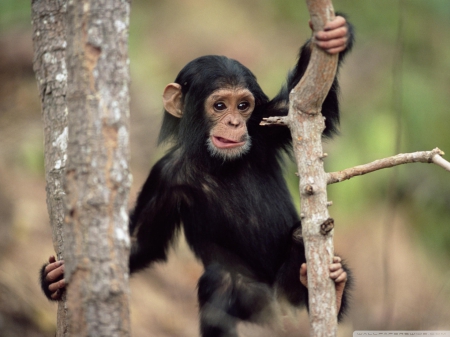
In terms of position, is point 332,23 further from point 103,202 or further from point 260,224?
point 260,224

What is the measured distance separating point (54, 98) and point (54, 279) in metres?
1.28

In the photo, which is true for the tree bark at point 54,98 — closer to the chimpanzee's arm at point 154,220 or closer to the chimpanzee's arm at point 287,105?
the chimpanzee's arm at point 154,220

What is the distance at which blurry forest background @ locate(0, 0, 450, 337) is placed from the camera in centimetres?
810

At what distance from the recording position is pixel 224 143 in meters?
4.23

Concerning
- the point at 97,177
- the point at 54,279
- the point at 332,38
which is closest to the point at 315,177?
the point at 332,38

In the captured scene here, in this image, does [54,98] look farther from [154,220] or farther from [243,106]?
[243,106]

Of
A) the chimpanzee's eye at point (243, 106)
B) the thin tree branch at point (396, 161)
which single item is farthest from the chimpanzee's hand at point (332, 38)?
the chimpanzee's eye at point (243, 106)

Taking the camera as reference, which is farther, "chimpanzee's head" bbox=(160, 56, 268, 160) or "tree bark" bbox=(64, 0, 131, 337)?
"chimpanzee's head" bbox=(160, 56, 268, 160)

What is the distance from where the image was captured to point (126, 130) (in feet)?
8.42

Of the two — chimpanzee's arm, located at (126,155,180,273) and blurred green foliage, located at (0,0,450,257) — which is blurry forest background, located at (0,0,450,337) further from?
chimpanzee's arm, located at (126,155,180,273)

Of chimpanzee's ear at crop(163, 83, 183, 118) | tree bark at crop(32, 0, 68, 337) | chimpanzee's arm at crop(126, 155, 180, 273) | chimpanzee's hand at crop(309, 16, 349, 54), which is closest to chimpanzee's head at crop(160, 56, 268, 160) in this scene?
chimpanzee's ear at crop(163, 83, 183, 118)

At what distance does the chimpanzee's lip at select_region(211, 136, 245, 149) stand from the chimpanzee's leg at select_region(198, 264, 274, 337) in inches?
40.6

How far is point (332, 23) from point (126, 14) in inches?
40.9

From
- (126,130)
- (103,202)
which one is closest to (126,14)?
(126,130)
